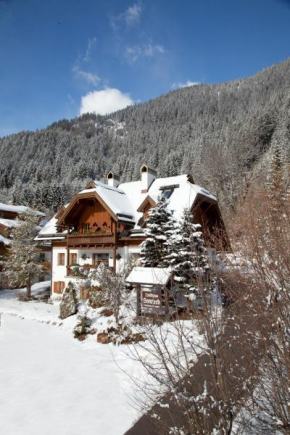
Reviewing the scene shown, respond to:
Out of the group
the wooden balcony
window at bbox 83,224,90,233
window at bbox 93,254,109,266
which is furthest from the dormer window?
window at bbox 83,224,90,233

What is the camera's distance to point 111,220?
25.3 meters

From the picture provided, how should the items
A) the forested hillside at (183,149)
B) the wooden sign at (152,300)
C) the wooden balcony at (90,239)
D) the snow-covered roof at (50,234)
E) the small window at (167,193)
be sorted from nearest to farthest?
the wooden sign at (152,300) → the wooden balcony at (90,239) → the small window at (167,193) → the snow-covered roof at (50,234) → the forested hillside at (183,149)

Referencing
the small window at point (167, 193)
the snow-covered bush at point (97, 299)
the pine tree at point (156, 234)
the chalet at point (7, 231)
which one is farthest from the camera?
the chalet at point (7, 231)

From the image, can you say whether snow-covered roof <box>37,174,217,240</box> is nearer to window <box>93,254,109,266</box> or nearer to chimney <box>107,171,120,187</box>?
chimney <box>107,171,120,187</box>

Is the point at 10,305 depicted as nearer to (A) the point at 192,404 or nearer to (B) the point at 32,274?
(B) the point at 32,274

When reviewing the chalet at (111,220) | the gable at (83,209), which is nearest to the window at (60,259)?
the chalet at (111,220)

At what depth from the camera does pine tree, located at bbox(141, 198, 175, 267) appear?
18844mm

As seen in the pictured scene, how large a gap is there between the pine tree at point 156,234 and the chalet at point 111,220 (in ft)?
8.51

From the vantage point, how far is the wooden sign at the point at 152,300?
15.4m

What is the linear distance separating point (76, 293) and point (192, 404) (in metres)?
18.8

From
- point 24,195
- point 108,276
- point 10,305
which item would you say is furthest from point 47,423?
point 24,195

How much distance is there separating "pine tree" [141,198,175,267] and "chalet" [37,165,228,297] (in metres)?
2.59

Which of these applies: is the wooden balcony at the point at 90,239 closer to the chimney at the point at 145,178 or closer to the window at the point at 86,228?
the window at the point at 86,228

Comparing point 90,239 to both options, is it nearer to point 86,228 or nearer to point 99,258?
point 99,258
